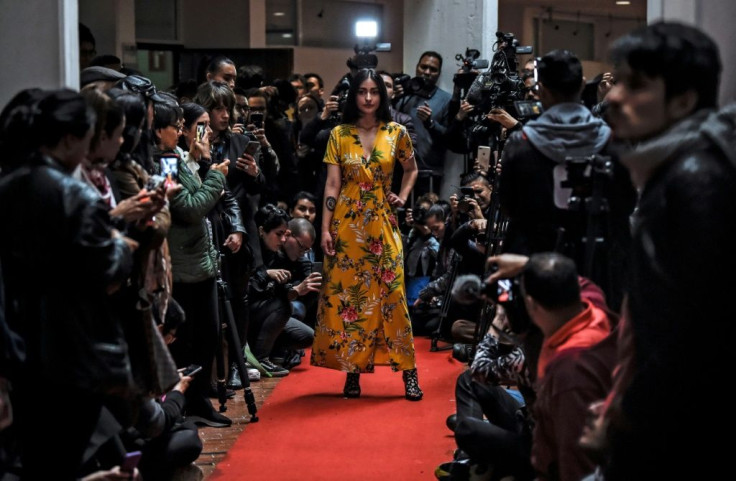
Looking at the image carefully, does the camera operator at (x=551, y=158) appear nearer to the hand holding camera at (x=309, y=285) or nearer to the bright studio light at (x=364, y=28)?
the hand holding camera at (x=309, y=285)

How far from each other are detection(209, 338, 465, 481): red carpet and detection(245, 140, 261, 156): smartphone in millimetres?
1213

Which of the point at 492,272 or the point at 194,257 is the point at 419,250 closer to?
the point at 194,257

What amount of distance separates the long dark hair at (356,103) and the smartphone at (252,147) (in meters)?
0.51

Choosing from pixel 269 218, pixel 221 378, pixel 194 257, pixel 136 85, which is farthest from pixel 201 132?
pixel 269 218

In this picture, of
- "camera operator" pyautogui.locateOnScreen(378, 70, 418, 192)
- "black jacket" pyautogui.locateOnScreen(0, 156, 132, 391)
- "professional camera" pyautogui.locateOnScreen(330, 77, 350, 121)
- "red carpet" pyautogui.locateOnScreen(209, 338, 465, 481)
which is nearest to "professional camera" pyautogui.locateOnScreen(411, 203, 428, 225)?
"camera operator" pyautogui.locateOnScreen(378, 70, 418, 192)

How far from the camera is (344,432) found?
520 cm

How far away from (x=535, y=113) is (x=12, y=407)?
215 cm

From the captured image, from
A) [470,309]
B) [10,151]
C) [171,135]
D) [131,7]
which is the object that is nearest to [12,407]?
[10,151]

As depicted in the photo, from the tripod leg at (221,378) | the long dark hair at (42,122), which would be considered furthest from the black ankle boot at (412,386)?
the long dark hair at (42,122)

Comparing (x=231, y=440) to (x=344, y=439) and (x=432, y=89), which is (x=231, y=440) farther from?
(x=432, y=89)

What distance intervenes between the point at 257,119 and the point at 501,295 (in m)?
3.35

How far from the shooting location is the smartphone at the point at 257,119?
6.23 metres

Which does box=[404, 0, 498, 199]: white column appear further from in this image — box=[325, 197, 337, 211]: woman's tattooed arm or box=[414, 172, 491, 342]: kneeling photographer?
box=[325, 197, 337, 211]: woman's tattooed arm

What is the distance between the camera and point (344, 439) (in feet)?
16.7
